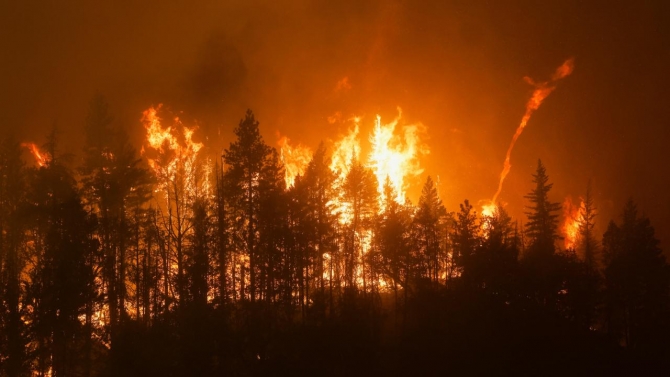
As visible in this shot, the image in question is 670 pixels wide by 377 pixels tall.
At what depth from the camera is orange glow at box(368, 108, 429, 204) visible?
3718 inches

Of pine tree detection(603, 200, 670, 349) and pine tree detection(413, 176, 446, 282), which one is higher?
pine tree detection(413, 176, 446, 282)

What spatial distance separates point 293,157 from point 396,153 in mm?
19967

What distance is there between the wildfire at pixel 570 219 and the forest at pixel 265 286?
1305 inches

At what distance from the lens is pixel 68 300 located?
85.5ft

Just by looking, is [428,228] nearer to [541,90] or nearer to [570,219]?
[570,219]

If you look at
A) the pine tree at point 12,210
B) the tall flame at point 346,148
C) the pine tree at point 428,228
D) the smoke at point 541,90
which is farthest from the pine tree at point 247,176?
the smoke at point 541,90

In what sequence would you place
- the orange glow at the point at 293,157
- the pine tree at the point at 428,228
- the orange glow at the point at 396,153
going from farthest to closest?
the orange glow at the point at 396,153 < the orange glow at the point at 293,157 < the pine tree at the point at 428,228

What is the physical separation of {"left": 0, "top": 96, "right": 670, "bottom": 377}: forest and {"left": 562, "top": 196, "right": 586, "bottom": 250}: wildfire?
3314 cm

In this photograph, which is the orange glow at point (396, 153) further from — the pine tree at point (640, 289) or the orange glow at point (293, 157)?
the pine tree at point (640, 289)

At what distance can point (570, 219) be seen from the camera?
3637 inches

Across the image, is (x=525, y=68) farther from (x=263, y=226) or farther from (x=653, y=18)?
(x=263, y=226)

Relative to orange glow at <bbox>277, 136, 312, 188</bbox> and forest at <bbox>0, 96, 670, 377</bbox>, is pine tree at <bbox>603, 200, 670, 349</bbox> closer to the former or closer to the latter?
forest at <bbox>0, 96, 670, 377</bbox>

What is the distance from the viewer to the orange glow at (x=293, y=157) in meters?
94.1

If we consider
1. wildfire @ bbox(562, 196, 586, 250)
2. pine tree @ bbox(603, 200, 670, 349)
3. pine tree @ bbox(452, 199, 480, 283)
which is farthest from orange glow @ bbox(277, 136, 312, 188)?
pine tree @ bbox(603, 200, 670, 349)
